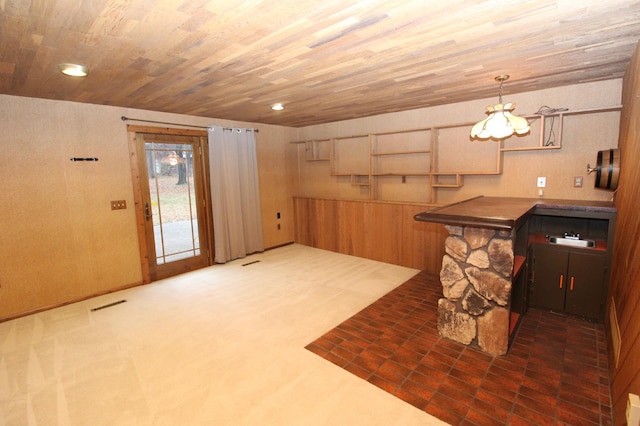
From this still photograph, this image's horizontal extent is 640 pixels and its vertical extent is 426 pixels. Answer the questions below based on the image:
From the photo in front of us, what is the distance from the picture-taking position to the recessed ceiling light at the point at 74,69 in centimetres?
241

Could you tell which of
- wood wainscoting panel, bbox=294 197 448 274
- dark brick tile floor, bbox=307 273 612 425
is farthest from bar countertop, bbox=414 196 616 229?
wood wainscoting panel, bbox=294 197 448 274

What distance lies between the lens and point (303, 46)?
2156 millimetres

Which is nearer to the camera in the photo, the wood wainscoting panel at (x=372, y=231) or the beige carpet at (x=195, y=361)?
the beige carpet at (x=195, y=361)

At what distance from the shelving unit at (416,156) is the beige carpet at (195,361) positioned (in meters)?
1.58

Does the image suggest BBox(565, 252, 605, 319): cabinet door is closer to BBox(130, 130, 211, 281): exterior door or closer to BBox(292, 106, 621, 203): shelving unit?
BBox(292, 106, 621, 203): shelving unit

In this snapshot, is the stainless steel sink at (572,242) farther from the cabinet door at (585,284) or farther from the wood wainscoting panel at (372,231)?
the wood wainscoting panel at (372,231)

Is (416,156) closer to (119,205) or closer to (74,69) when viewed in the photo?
(74,69)

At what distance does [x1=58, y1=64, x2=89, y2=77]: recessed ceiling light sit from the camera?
241 centimetres

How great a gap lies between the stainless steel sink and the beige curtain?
4.29 meters

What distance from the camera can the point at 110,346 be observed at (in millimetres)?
2795

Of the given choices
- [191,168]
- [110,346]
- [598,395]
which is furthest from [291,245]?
[598,395]

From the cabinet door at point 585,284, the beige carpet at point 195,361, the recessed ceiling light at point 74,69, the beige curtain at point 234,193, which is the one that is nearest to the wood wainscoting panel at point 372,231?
the beige carpet at point 195,361

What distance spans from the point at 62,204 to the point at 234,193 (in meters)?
2.26

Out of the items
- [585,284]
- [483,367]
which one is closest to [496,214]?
[483,367]
